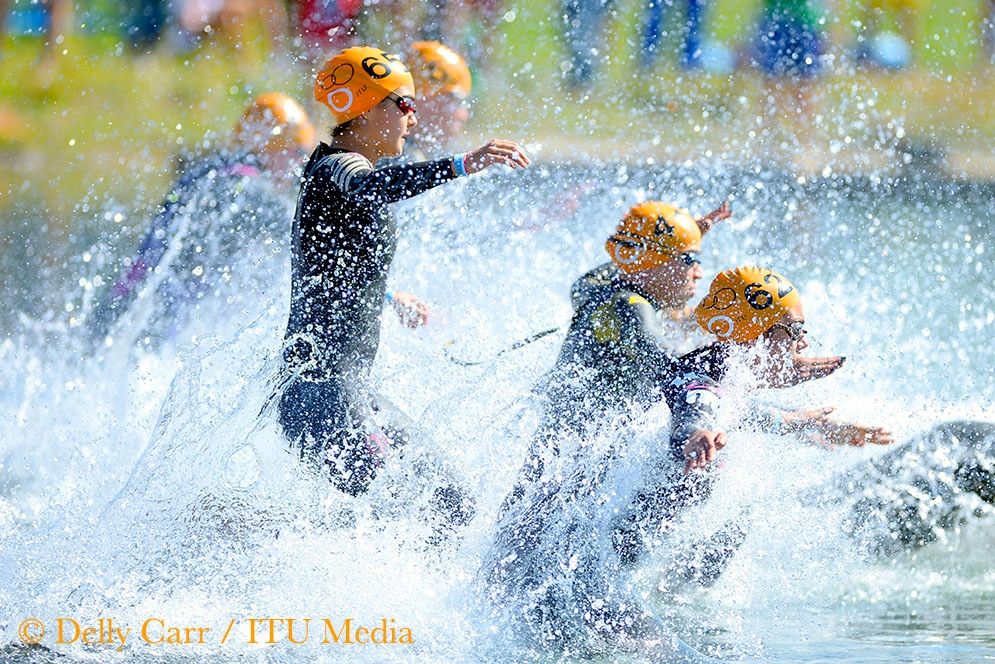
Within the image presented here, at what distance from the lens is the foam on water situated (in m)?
5.08

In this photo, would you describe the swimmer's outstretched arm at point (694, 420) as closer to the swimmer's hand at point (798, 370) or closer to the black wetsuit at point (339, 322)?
the swimmer's hand at point (798, 370)

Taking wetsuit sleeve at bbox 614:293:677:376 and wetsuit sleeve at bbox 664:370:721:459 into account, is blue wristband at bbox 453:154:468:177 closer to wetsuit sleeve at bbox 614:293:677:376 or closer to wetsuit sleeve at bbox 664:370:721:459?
wetsuit sleeve at bbox 614:293:677:376

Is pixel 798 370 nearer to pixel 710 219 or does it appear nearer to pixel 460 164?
pixel 710 219

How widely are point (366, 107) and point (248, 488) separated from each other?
1458 mm

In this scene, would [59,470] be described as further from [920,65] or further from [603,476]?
[920,65]

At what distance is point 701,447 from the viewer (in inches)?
195

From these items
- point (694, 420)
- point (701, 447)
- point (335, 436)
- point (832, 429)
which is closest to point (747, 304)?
point (832, 429)

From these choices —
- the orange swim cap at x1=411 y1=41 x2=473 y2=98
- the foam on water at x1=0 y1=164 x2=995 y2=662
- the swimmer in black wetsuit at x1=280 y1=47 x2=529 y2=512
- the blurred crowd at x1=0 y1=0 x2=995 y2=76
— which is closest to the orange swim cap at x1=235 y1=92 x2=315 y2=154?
the foam on water at x1=0 y1=164 x2=995 y2=662

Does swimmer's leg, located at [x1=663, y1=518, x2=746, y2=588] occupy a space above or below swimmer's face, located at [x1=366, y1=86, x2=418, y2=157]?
below

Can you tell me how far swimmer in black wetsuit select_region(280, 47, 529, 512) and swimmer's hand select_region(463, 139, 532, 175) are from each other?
138 mm

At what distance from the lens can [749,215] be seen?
38.1 feet

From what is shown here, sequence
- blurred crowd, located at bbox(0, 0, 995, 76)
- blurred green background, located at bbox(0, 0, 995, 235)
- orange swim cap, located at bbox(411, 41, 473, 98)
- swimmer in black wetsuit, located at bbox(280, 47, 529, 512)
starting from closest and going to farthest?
swimmer in black wetsuit, located at bbox(280, 47, 529, 512) < orange swim cap, located at bbox(411, 41, 473, 98) < blurred crowd, located at bbox(0, 0, 995, 76) < blurred green background, located at bbox(0, 0, 995, 235)

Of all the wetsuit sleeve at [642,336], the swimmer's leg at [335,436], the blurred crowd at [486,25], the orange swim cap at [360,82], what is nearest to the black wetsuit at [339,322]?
the swimmer's leg at [335,436]

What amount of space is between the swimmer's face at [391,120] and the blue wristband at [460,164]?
1.78 feet
